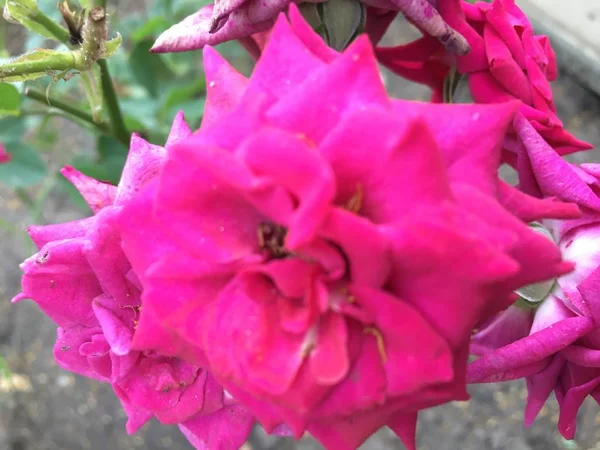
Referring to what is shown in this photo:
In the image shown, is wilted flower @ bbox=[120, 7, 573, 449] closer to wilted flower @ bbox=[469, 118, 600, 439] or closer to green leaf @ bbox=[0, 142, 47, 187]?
wilted flower @ bbox=[469, 118, 600, 439]

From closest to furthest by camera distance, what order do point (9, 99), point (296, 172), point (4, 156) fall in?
point (296, 172), point (9, 99), point (4, 156)

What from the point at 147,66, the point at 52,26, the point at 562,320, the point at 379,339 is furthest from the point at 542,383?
the point at 147,66

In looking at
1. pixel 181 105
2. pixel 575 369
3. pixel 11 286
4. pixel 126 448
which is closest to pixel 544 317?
pixel 575 369

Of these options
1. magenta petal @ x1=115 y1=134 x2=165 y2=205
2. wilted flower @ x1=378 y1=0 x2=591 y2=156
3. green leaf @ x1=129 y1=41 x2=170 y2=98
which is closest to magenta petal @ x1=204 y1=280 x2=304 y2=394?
magenta petal @ x1=115 y1=134 x2=165 y2=205

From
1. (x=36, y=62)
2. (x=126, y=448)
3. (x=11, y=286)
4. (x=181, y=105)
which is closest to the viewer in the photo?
(x=36, y=62)

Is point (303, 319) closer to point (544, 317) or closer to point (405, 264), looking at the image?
point (405, 264)

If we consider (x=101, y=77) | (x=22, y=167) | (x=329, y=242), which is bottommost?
(x=22, y=167)

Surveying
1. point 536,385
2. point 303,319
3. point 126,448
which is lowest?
point 126,448

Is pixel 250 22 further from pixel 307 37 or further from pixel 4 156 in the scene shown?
pixel 4 156
